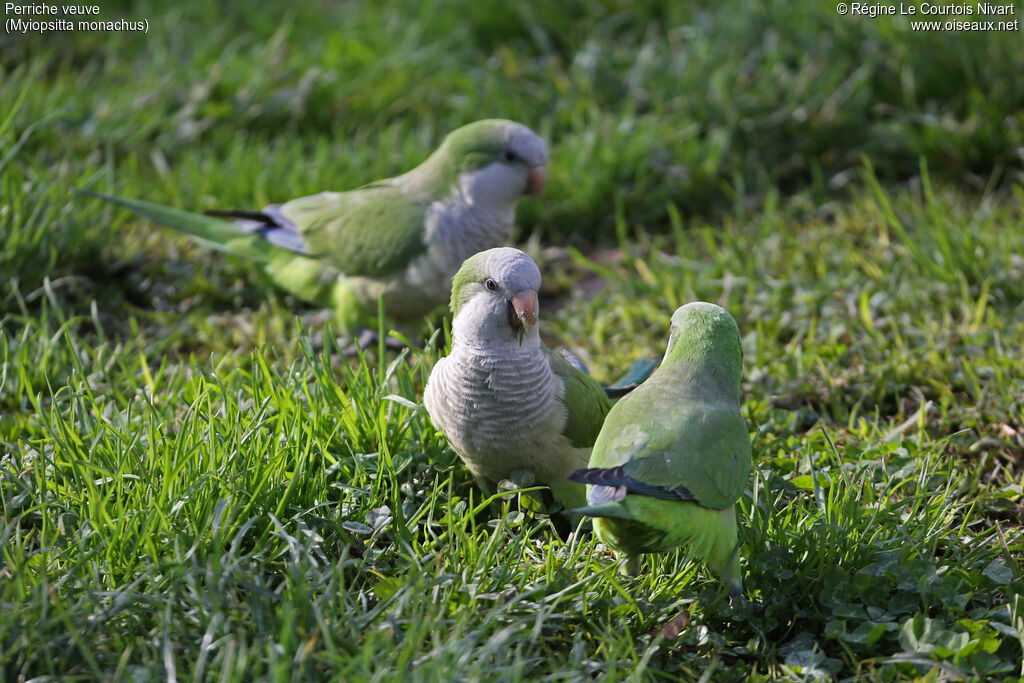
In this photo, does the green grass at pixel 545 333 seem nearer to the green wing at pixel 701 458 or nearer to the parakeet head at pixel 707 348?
the green wing at pixel 701 458

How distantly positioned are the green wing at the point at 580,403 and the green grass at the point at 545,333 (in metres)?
0.29

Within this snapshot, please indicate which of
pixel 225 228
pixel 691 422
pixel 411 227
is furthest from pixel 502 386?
pixel 225 228

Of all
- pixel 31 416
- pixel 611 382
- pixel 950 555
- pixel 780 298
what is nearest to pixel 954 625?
pixel 950 555

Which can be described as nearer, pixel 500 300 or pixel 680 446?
pixel 680 446

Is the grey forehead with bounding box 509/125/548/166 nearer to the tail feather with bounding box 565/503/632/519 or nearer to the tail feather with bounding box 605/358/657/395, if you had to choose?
the tail feather with bounding box 605/358/657/395

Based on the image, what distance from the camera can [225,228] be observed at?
441cm

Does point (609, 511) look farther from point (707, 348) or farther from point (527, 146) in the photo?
Result: point (527, 146)

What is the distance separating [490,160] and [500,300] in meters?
1.50

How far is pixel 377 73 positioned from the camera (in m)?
5.75

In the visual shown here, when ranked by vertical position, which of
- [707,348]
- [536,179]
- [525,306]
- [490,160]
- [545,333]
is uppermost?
[490,160]

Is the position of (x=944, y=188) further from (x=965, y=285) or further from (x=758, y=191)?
(x=965, y=285)

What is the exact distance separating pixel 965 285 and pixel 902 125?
1.53 metres

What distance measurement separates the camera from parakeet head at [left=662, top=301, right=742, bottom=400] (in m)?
2.70

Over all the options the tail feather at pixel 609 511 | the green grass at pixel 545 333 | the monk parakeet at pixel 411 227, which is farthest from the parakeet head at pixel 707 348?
the monk parakeet at pixel 411 227
